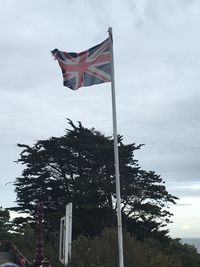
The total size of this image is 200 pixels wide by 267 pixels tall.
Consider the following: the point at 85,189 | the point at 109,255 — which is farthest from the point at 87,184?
the point at 109,255

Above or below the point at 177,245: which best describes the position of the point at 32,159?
above

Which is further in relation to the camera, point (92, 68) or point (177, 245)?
point (177, 245)

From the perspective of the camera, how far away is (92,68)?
585 inches

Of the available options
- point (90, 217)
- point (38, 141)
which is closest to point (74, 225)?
point (90, 217)

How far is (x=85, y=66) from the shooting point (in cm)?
1477

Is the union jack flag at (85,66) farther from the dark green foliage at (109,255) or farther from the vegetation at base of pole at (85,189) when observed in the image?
the vegetation at base of pole at (85,189)

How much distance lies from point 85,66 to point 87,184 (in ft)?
97.5

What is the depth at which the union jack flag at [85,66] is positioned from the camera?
1473 centimetres

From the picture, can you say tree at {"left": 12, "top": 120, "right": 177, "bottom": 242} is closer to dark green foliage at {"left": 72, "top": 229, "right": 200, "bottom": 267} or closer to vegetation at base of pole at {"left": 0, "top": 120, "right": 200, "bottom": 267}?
vegetation at base of pole at {"left": 0, "top": 120, "right": 200, "bottom": 267}

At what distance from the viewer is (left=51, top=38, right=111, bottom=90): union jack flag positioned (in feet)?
48.3

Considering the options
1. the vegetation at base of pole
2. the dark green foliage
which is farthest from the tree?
the dark green foliage

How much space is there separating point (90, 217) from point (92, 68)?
2995 cm

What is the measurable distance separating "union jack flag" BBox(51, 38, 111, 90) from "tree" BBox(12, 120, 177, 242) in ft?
92.9

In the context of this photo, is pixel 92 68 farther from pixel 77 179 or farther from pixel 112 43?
pixel 77 179
